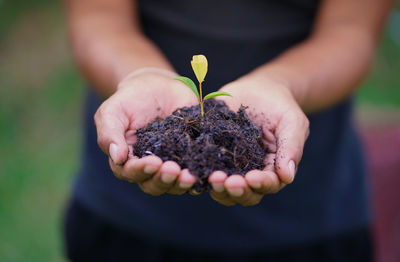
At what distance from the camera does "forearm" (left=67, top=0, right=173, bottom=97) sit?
1505mm

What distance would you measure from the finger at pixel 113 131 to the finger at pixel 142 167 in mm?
28

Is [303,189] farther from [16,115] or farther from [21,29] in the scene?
[21,29]

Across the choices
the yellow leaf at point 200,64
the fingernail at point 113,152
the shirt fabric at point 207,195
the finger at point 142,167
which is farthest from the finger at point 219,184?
the shirt fabric at point 207,195

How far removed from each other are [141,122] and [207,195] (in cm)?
57

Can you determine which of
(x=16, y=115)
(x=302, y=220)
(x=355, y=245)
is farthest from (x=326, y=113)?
(x=16, y=115)

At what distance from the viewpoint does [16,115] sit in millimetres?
3988

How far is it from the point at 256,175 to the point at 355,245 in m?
1.09

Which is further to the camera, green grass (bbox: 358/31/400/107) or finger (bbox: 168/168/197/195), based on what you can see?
green grass (bbox: 358/31/400/107)

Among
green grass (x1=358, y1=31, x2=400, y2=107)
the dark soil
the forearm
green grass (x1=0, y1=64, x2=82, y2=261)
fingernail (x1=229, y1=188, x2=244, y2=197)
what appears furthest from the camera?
green grass (x1=358, y1=31, x2=400, y2=107)

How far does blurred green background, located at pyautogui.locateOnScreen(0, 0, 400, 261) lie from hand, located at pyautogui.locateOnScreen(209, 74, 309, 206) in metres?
2.08

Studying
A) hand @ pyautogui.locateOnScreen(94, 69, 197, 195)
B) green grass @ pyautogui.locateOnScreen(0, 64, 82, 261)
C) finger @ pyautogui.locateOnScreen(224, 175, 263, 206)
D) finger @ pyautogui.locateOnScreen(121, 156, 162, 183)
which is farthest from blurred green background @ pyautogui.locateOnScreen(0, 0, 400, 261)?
finger @ pyautogui.locateOnScreen(224, 175, 263, 206)

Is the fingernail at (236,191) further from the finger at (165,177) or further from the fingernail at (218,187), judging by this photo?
the finger at (165,177)

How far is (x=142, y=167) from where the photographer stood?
1032 mm

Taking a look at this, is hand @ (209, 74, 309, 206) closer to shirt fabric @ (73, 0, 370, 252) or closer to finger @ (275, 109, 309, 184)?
finger @ (275, 109, 309, 184)
